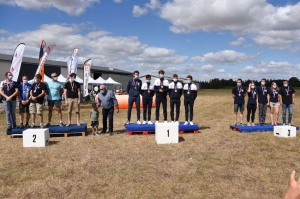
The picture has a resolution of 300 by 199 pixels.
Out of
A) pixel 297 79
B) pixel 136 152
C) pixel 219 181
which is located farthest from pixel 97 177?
pixel 297 79

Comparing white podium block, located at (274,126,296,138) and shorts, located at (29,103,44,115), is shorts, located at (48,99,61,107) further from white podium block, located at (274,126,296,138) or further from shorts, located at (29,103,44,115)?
white podium block, located at (274,126,296,138)

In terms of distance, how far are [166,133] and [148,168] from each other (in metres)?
2.40

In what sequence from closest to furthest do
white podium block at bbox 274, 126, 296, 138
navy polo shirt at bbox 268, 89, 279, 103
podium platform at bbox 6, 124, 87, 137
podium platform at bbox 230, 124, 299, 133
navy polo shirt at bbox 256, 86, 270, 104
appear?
white podium block at bbox 274, 126, 296, 138 < podium platform at bbox 6, 124, 87, 137 < podium platform at bbox 230, 124, 299, 133 < navy polo shirt at bbox 256, 86, 270, 104 < navy polo shirt at bbox 268, 89, 279, 103

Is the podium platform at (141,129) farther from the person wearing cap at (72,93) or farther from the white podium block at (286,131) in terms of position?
the white podium block at (286,131)

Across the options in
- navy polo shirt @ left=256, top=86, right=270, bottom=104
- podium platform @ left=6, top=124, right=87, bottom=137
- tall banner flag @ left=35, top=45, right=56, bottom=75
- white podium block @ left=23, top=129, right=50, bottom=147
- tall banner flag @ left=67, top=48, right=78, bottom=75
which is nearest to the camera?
white podium block @ left=23, top=129, right=50, bottom=147

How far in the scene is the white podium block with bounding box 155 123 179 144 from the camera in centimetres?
797

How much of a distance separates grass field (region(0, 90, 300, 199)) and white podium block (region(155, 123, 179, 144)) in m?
0.29

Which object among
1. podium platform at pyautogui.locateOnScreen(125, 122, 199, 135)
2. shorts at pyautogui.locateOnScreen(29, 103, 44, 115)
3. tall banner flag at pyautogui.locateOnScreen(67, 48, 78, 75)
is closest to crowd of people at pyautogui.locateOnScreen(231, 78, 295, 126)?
podium platform at pyautogui.locateOnScreen(125, 122, 199, 135)

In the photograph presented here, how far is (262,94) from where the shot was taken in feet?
34.4

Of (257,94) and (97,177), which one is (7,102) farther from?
(257,94)

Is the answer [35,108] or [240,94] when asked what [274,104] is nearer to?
[240,94]

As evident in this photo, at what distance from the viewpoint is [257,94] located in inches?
412

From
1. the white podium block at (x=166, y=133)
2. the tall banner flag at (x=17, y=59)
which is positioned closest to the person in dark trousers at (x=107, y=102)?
the white podium block at (x=166, y=133)

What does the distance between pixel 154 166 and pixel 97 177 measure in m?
1.33
